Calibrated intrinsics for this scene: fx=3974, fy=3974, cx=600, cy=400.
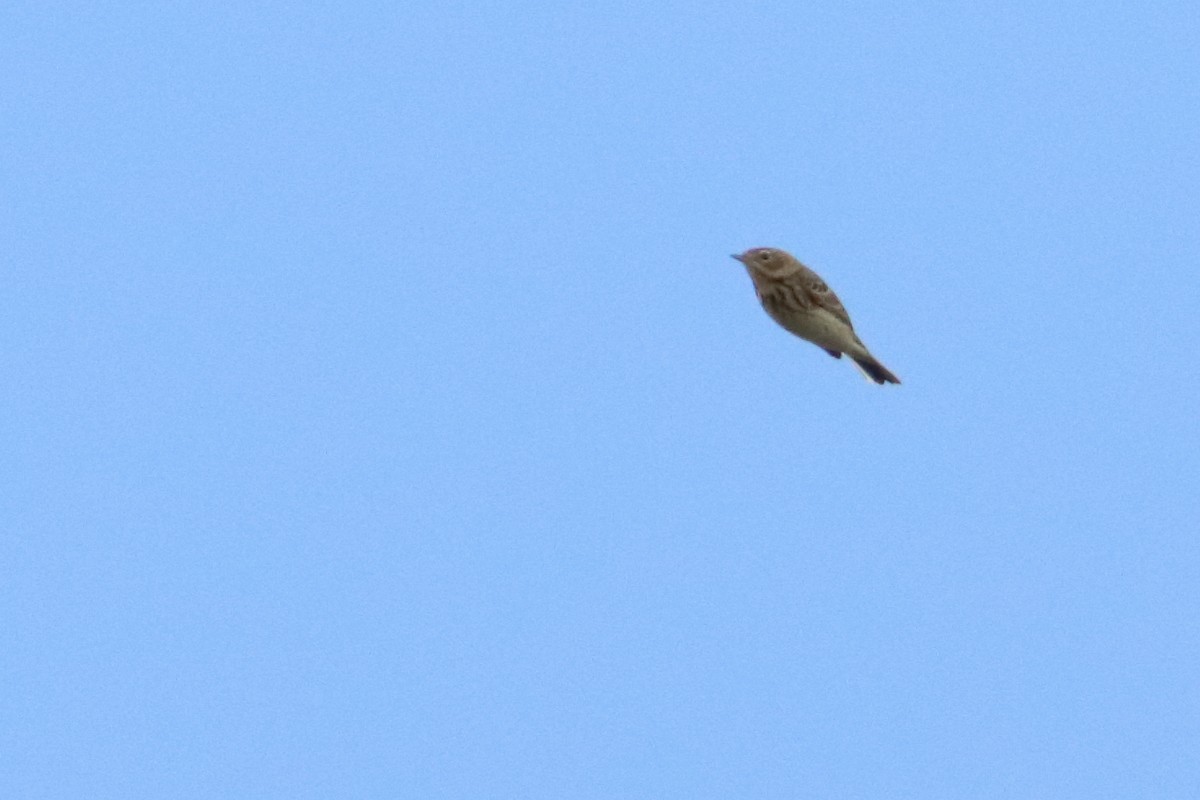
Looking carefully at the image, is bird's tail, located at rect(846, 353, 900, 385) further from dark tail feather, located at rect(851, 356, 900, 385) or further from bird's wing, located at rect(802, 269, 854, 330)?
bird's wing, located at rect(802, 269, 854, 330)

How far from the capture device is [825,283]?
43.5 m

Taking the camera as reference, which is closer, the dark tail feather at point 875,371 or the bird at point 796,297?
the bird at point 796,297

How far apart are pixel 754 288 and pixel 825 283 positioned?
0.82m

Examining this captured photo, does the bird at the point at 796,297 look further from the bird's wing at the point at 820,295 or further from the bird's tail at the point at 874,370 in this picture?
the bird's tail at the point at 874,370

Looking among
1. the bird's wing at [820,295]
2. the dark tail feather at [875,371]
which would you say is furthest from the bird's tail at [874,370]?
the bird's wing at [820,295]

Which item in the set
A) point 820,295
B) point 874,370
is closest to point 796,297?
point 820,295

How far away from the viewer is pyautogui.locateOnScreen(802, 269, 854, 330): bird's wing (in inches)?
1703

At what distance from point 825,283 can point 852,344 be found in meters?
0.83

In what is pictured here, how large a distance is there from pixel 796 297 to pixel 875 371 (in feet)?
5.32

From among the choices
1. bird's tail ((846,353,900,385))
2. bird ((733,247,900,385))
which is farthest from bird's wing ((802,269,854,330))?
bird's tail ((846,353,900,385))

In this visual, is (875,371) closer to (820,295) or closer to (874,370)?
(874,370)

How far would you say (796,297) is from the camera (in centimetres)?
4316

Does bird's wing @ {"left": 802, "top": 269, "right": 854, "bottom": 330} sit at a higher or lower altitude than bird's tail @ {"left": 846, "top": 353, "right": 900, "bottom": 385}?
higher

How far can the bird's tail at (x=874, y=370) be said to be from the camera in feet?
145
